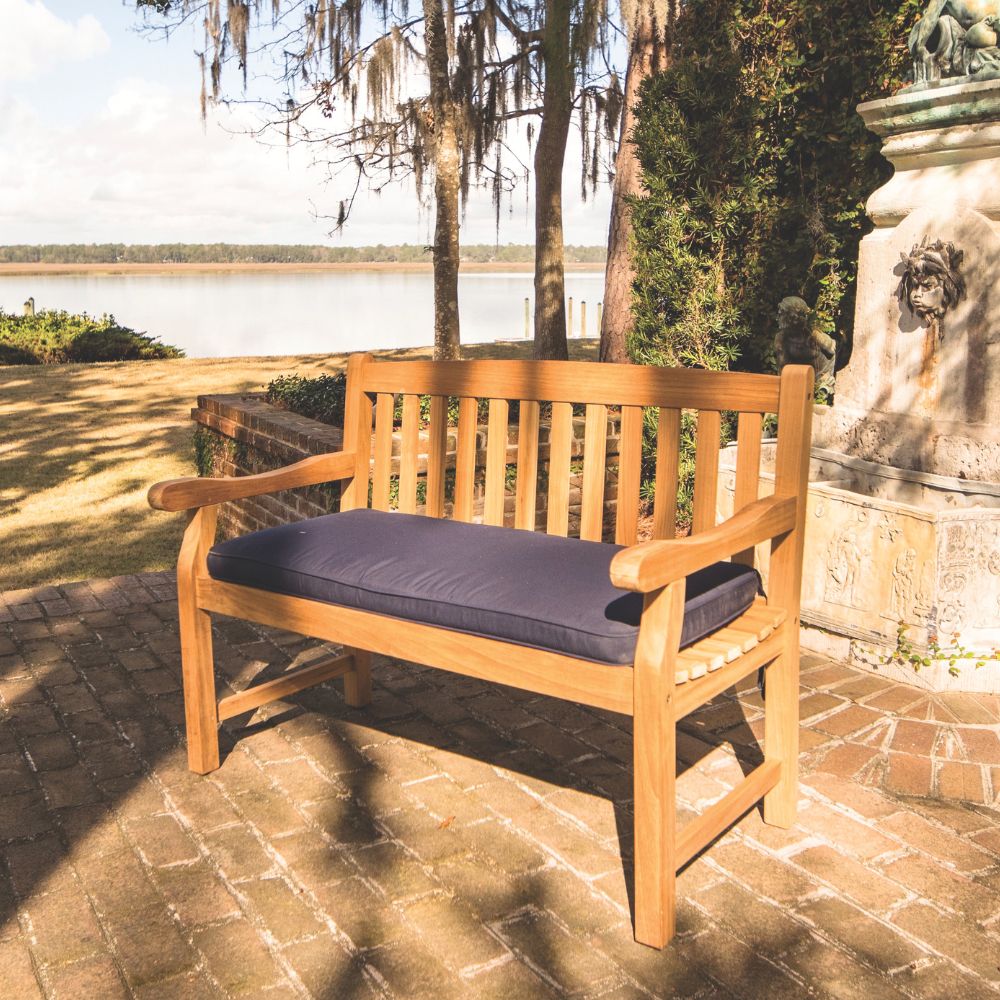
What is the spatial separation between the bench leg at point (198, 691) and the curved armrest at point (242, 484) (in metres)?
0.31

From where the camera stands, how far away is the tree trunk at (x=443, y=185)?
8.47m

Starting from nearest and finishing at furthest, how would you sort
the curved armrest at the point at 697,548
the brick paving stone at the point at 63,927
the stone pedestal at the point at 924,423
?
the curved armrest at the point at 697,548
the brick paving stone at the point at 63,927
the stone pedestal at the point at 924,423

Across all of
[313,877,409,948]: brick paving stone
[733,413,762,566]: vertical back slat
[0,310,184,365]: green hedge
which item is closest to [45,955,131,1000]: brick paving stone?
[313,877,409,948]: brick paving stone

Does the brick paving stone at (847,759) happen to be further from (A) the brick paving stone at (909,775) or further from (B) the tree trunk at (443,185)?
(B) the tree trunk at (443,185)

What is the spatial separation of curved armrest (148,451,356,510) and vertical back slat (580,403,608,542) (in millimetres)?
835

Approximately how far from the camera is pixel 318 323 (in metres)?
34.2

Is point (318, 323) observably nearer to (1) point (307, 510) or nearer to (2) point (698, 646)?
(1) point (307, 510)

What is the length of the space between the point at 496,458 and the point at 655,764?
1.35m

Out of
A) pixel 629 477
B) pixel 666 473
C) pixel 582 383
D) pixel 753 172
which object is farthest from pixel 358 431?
pixel 753 172

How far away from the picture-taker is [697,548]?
232 centimetres

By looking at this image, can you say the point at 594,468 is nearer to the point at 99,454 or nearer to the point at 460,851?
the point at 460,851

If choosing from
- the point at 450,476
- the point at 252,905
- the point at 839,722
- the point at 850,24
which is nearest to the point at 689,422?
the point at 450,476

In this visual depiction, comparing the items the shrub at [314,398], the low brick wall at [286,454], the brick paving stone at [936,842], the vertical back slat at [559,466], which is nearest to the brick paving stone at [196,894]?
the vertical back slat at [559,466]

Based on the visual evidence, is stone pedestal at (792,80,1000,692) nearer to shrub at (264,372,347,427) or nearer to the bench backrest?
the bench backrest
